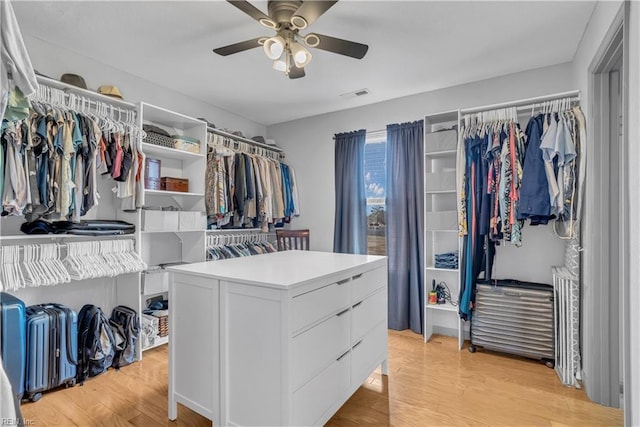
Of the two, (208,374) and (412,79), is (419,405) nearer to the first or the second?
(208,374)

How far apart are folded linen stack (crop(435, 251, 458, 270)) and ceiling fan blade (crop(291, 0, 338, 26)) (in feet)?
8.16

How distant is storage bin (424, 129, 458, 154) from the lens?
10.1ft

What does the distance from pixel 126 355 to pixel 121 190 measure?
1.38 metres

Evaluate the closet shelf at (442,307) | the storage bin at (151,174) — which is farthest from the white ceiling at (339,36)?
the closet shelf at (442,307)

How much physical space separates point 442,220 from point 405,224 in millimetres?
516

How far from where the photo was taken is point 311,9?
172 centimetres

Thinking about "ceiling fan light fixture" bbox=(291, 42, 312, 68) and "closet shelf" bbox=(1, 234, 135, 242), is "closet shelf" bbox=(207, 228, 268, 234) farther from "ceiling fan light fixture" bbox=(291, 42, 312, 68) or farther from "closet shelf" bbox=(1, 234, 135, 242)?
"ceiling fan light fixture" bbox=(291, 42, 312, 68)

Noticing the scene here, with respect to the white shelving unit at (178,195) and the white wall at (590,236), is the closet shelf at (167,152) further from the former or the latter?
the white wall at (590,236)

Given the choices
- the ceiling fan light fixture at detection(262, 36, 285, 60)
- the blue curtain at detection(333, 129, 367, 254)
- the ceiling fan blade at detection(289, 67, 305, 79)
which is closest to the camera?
the ceiling fan light fixture at detection(262, 36, 285, 60)

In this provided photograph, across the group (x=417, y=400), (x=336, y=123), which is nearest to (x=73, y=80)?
(x=336, y=123)

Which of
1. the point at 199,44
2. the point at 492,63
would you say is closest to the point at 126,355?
the point at 199,44

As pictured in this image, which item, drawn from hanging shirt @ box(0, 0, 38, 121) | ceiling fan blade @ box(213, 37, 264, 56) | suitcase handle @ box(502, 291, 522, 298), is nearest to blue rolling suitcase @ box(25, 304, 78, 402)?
hanging shirt @ box(0, 0, 38, 121)

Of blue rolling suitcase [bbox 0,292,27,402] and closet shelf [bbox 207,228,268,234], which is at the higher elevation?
closet shelf [bbox 207,228,268,234]

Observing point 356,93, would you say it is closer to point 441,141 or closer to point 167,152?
point 441,141
